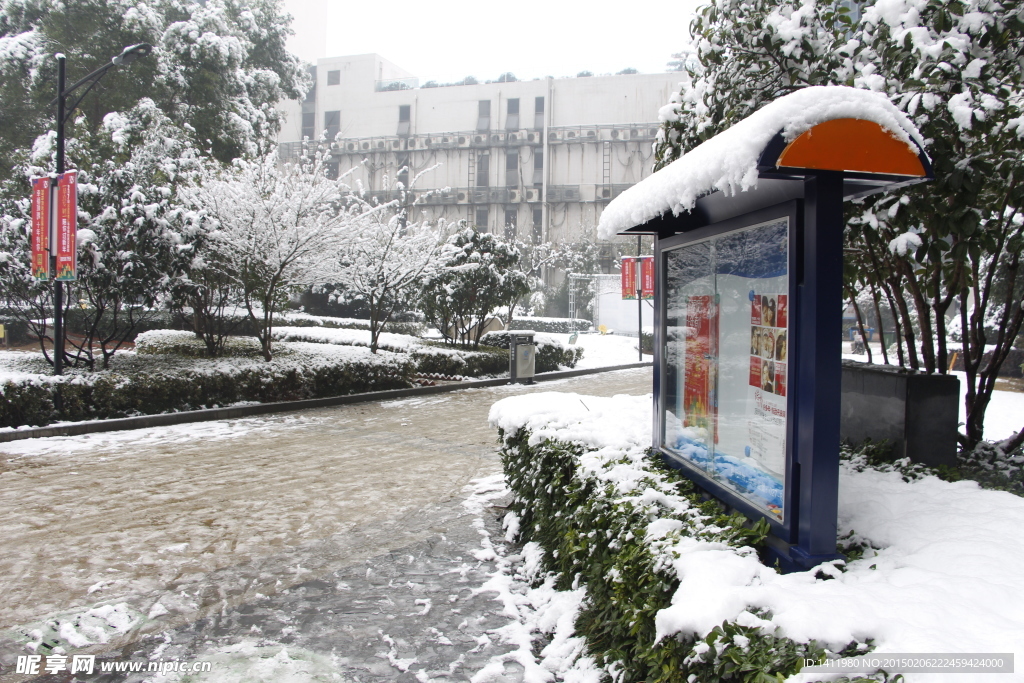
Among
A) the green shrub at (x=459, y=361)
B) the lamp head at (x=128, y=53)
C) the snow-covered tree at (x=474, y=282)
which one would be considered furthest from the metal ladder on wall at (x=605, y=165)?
the lamp head at (x=128, y=53)

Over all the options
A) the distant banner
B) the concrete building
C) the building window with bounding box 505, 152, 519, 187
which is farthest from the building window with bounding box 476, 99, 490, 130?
the distant banner

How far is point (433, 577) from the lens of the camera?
464cm

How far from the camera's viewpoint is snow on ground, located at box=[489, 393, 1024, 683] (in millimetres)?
1994

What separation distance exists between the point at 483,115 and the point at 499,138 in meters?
2.77

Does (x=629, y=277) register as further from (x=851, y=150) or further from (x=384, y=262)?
(x=851, y=150)

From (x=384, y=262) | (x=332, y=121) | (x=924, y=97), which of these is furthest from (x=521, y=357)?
(x=332, y=121)

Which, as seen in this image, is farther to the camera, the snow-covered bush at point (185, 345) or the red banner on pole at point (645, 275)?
the red banner on pole at point (645, 275)

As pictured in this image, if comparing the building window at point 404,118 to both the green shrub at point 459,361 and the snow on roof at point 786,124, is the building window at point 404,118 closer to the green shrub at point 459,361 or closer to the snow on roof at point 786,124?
the green shrub at point 459,361

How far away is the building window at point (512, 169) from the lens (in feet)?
180

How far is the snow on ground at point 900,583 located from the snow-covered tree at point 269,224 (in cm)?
1249

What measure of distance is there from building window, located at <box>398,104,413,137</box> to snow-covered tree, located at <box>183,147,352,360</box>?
43.2 m

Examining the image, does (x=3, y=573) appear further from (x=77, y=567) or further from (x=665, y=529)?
(x=665, y=529)

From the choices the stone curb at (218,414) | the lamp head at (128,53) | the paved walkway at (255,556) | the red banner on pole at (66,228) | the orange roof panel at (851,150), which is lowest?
the paved walkway at (255,556)

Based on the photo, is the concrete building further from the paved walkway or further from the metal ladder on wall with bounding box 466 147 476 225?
the paved walkway
